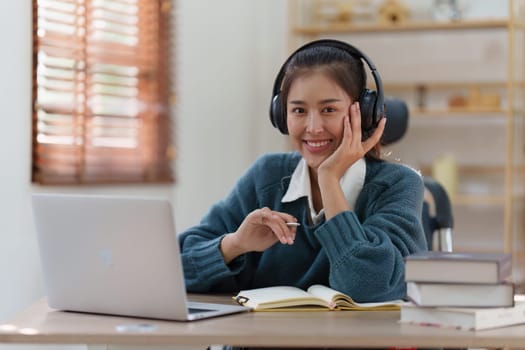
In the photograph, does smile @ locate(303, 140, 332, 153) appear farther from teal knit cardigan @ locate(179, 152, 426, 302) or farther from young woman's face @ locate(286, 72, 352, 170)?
teal knit cardigan @ locate(179, 152, 426, 302)

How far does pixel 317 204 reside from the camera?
2137 mm

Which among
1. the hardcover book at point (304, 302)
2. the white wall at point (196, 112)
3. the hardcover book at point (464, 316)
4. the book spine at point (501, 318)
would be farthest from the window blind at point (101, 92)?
the book spine at point (501, 318)

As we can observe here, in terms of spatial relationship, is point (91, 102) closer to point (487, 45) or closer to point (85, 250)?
point (85, 250)

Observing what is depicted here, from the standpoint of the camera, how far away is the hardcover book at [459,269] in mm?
1564

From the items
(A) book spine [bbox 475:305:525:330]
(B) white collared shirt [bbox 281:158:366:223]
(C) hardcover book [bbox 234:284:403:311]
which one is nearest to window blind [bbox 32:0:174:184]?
(B) white collared shirt [bbox 281:158:366:223]

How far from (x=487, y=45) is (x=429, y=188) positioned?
7.63 ft

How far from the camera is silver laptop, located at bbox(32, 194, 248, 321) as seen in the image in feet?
5.32

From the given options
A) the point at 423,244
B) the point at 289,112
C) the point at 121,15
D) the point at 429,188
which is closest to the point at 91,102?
the point at 121,15

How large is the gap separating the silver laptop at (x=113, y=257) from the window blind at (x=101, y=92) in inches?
56.1

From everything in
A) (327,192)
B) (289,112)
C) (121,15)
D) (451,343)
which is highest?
(121,15)

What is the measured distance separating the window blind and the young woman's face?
1.35 meters

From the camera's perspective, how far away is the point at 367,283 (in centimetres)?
186

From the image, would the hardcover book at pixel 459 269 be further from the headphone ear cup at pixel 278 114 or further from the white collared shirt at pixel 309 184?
the headphone ear cup at pixel 278 114

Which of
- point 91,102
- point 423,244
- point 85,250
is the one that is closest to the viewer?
point 85,250
